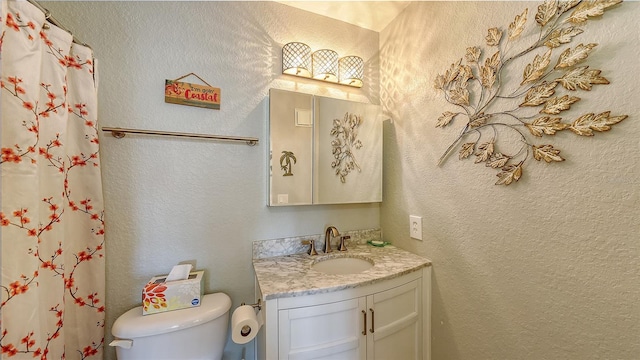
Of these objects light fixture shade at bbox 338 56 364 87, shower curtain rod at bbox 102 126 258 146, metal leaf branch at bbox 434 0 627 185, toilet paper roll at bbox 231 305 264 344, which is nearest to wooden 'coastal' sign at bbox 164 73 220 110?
shower curtain rod at bbox 102 126 258 146

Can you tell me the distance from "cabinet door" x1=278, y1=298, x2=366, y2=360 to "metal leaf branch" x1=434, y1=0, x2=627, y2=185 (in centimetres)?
82

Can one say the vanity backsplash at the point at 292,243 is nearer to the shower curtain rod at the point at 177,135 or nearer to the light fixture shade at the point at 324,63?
the shower curtain rod at the point at 177,135

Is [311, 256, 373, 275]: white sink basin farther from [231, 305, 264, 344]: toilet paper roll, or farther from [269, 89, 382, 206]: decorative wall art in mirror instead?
[231, 305, 264, 344]: toilet paper roll

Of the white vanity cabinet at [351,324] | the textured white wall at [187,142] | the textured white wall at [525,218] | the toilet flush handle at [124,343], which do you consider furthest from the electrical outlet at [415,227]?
the toilet flush handle at [124,343]

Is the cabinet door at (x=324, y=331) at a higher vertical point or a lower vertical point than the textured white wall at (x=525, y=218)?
lower

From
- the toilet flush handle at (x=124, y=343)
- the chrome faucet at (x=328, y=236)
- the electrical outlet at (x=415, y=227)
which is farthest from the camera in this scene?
the chrome faucet at (x=328, y=236)

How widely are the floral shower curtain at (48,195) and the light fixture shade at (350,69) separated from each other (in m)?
1.23

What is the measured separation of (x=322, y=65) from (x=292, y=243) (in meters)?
1.10

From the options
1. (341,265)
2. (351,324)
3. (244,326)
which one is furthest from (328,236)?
(244,326)

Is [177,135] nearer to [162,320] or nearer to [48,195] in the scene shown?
[48,195]

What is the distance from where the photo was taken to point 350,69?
140cm

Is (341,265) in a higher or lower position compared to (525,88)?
lower

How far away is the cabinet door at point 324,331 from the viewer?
841mm

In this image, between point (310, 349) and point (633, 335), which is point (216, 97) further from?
point (633, 335)
